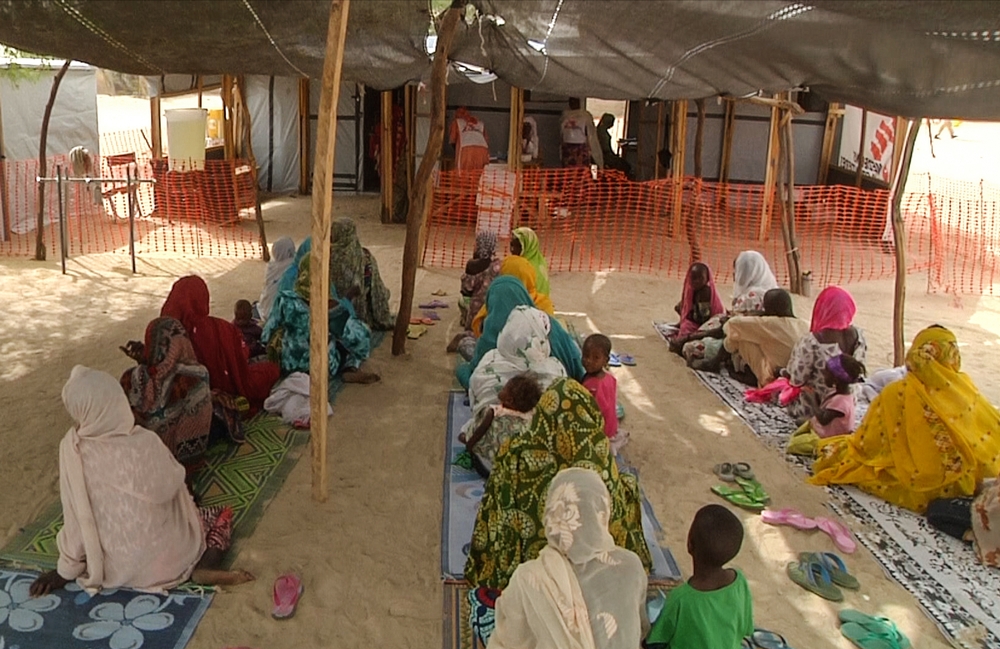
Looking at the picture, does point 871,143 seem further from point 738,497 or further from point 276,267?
point 738,497

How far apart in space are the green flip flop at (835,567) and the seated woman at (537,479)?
1.13 meters

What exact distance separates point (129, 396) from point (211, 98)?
24227 millimetres

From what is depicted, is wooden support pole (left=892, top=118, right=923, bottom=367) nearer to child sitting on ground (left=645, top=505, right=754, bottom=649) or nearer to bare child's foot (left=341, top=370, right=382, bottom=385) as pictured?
bare child's foot (left=341, top=370, right=382, bottom=385)

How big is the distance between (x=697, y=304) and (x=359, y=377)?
3.13 metres

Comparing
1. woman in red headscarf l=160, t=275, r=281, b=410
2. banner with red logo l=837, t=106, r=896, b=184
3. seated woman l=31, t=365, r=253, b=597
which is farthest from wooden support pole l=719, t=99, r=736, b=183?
seated woman l=31, t=365, r=253, b=597

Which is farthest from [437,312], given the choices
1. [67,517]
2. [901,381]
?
[67,517]

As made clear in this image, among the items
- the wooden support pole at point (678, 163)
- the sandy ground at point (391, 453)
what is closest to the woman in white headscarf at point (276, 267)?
the sandy ground at point (391, 453)

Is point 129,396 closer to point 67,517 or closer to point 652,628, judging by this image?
point 67,517

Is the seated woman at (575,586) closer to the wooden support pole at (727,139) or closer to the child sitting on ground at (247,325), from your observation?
the child sitting on ground at (247,325)

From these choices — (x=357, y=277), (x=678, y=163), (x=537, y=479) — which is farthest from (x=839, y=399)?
(x=678, y=163)

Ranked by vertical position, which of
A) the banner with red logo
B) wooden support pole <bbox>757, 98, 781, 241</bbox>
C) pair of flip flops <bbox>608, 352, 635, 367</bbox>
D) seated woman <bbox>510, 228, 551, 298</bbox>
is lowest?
pair of flip flops <bbox>608, 352, 635, 367</bbox>

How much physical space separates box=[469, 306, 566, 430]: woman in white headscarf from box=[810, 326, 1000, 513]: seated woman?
1953 millimetres

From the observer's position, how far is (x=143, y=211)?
44.4 feet

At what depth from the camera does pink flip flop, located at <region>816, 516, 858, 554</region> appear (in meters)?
4.72
